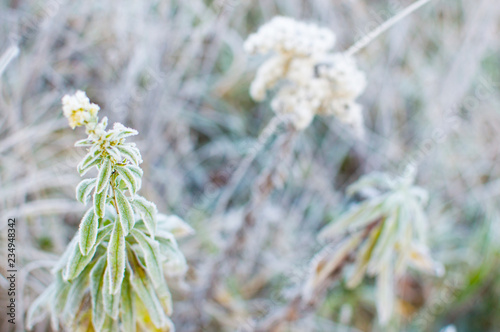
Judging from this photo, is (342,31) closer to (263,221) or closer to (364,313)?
(263,221)

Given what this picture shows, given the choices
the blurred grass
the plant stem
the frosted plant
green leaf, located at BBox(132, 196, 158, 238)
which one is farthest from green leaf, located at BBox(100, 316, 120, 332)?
→ the blurred grass

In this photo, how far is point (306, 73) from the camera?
107 centimetres

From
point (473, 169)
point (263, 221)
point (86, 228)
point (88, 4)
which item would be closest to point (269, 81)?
point (86, 228)

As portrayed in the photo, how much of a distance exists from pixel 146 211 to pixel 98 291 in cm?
20

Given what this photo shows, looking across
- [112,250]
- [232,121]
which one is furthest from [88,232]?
[232,121]

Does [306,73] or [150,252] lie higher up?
[306,73]

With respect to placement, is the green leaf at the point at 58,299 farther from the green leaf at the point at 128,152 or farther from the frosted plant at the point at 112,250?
the green leaf at the point at 128,152

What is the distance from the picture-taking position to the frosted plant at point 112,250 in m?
0.69

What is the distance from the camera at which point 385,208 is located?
119cm

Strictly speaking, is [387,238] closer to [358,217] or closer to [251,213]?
[358,217]

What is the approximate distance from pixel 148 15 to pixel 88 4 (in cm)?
26

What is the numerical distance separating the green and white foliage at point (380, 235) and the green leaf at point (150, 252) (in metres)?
0.55

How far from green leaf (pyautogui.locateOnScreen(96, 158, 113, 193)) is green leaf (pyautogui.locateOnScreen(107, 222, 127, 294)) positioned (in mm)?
106

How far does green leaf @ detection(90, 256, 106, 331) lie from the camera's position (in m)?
0.87
